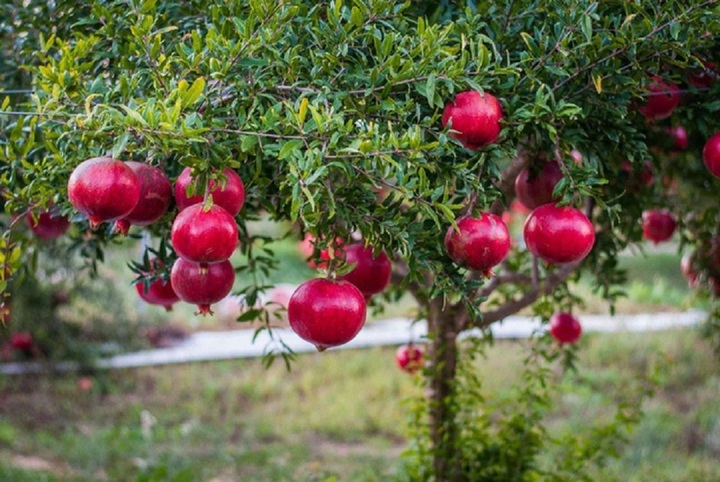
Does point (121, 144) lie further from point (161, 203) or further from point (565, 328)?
point (565, 328)

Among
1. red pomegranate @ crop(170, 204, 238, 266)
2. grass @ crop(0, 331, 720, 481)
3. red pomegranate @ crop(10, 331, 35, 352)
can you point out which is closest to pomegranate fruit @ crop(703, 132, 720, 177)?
red pomegranate @ crop(170, 204, 238, 266)

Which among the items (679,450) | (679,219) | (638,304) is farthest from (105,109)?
(638,304)

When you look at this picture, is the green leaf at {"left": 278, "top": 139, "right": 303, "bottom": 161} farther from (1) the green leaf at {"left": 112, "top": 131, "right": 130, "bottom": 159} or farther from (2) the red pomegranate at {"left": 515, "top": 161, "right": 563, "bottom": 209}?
(2) the red pomegranate at {"left": 515, "top": 161, "right": 563, "bottom": 209}

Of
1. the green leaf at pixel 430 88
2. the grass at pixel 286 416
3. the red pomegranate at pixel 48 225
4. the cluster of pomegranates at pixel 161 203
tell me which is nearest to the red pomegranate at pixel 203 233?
the cluster of pomegranates at pixel 161 203

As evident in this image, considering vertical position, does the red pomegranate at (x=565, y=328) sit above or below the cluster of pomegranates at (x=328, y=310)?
above

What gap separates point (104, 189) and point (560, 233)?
0.83m

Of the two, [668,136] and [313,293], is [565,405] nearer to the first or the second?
[668,136]

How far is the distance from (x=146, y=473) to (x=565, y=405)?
9.78 ft

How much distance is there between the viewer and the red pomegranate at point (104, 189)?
54.2 inches

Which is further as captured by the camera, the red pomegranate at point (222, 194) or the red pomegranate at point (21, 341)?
the red pomegranate at point (21, 341)

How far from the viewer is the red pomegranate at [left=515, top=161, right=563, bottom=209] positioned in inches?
71.6

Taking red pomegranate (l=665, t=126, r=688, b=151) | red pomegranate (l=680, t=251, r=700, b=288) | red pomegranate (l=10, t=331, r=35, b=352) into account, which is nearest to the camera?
red pomegranate (l=665, t=126, r=688, b=151)

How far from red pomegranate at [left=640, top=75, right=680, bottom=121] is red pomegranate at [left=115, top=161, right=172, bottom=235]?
108 cm

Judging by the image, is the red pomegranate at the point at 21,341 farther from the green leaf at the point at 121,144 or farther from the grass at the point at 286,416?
the green leaf at the point at 121,144
